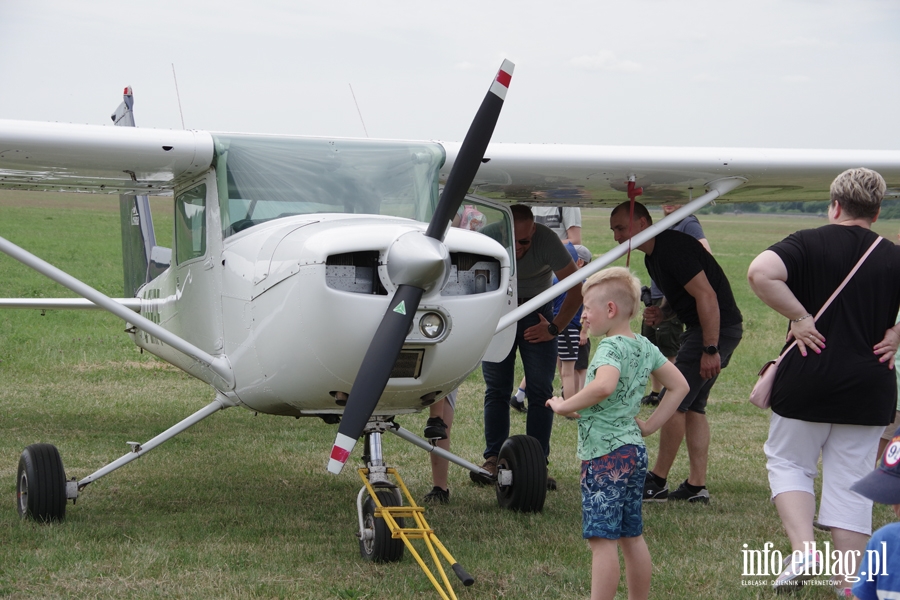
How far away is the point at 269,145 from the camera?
4996mm

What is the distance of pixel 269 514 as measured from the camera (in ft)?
17.0

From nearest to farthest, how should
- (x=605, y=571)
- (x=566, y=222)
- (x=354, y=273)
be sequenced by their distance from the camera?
(x=605, y=571) < (x=354, y=273) < (x=566, y=222)

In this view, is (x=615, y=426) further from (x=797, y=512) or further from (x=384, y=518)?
(x=384, y=518)

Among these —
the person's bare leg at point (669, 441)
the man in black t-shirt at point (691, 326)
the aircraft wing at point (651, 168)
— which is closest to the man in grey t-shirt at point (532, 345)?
the aircraft wing at point (651, 168)

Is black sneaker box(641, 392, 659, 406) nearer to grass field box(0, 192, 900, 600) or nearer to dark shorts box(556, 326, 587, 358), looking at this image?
grass field box(0, 192, 900, 600)

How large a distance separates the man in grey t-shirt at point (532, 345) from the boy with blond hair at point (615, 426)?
2.33 m

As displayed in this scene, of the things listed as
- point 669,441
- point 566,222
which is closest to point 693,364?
point 669,441

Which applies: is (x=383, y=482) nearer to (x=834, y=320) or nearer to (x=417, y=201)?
(x=417, y=201)

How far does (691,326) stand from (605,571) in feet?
8.56

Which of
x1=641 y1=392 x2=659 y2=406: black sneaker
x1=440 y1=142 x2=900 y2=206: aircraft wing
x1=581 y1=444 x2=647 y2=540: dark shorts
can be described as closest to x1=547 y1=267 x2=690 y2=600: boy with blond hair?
x1=581 y1=444 x2=647 y2=540: dark shorts

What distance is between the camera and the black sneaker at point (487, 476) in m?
5.48

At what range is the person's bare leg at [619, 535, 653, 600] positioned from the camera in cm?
330

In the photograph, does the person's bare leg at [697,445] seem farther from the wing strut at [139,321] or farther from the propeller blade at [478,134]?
the wing strut at [139,321]

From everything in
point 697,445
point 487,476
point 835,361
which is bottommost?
point 487,476
